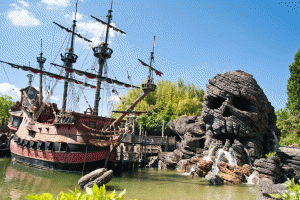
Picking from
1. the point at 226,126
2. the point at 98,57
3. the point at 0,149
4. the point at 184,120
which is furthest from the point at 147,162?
the point at 0,149

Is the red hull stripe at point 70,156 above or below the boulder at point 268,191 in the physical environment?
below

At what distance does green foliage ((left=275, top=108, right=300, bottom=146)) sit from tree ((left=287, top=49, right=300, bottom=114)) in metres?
1.66

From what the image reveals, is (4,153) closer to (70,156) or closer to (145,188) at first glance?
(70,156)

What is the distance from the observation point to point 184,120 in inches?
1157

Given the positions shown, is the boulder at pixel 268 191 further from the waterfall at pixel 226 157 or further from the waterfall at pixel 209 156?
the waterfall at pixel 209 156

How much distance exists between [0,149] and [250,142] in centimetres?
2929

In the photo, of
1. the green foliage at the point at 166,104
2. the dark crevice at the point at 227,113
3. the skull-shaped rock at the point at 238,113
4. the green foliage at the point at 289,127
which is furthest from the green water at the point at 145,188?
the green foliage at the point at 166,104

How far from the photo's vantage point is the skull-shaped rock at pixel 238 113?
21219 millimetres

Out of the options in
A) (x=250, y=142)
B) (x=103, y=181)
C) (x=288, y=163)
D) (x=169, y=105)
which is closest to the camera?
(x=103, y=181)

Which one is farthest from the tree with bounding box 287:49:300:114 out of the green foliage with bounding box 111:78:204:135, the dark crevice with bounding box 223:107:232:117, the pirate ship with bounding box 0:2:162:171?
the pirate ship with bounding box 0:2:162:171

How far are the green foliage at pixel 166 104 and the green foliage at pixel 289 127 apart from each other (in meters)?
12.4

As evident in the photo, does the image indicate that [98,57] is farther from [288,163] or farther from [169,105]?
[288,163]

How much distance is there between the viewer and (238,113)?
70.2 ft

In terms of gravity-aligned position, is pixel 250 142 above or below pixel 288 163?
above
